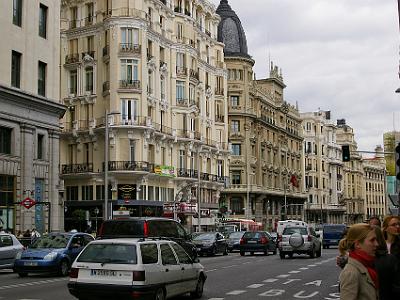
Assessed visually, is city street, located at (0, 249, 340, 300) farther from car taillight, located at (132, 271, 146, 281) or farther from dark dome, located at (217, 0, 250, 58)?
dark dome, located at (217, 0, 250, 58)

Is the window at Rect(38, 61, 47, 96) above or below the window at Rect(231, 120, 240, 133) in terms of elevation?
below

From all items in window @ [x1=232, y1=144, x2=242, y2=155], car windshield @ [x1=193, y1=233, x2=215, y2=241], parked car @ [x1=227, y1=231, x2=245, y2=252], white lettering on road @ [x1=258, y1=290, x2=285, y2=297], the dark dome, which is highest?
the dark dome

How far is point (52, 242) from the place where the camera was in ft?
79.5

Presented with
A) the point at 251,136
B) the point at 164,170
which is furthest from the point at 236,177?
the point at 164,170

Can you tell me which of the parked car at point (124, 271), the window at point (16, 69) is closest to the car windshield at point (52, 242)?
the parked car at point (124, 271)

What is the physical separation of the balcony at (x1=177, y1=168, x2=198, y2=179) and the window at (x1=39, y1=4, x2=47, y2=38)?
2601cm

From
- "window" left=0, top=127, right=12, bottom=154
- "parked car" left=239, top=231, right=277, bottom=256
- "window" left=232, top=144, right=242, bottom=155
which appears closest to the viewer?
"window" left=0, top=127, right=12, bottom=154

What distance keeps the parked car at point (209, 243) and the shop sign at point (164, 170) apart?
794 inches

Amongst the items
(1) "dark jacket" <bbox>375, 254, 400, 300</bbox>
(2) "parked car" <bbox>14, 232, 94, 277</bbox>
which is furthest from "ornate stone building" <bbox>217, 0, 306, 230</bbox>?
(1) "dark jacket" <bbox>375, 254, 400, 300</bbox>

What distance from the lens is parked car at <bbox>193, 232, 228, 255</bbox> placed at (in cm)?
3900

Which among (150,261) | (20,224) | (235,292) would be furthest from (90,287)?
(20,224)

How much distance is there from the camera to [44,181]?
134ft

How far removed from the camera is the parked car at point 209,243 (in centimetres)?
3900

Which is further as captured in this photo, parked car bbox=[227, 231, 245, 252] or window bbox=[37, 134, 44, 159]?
parked car bbox=[227, 231, 245, 252]
